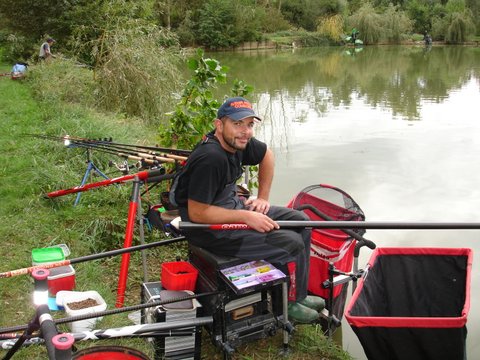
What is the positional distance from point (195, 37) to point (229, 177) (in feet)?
111

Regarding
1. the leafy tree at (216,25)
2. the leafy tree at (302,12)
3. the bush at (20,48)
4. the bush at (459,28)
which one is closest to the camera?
the bush at (20,48)

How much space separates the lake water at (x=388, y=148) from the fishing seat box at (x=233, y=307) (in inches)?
41.6

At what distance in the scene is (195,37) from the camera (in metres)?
34.9

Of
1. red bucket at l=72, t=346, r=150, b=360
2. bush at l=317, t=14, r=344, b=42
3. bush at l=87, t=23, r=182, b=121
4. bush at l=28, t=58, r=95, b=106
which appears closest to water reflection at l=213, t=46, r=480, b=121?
bush at l=87, t=23, r=182, b=121

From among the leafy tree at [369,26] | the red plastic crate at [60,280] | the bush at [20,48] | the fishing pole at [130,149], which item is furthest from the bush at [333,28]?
the red plastic crate at [60,280]

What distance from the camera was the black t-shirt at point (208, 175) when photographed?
2547mm

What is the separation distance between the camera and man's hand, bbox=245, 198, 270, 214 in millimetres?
2939

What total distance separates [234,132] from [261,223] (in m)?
0.50

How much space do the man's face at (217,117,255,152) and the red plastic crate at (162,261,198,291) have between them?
0.69 metres

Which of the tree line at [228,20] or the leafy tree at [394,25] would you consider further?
the leafy tree at [394,25]

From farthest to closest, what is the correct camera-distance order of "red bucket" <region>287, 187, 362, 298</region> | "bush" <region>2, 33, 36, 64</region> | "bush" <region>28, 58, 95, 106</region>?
"bush" <region>2, 33, 36, 64</region> < "bush" <region>28, 58, 95, 106</region> < "red bucket" <region>287, 187, 362, 298</region>

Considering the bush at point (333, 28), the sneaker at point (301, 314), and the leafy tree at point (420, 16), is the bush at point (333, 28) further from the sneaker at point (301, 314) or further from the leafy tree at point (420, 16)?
the sneaker at point (301, 314)

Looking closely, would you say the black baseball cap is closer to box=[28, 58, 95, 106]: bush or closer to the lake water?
the lake water

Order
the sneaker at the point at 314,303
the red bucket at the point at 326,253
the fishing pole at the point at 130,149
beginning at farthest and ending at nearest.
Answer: the fishing pole at the point at 130,149 < the red bucket at the point at 326,253 < the sneaker at the point at 314,303
